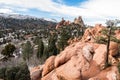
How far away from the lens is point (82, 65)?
48.9m

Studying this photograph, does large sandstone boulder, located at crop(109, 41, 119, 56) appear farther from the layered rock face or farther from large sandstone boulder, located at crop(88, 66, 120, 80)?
large sandstone boulder, located at crop(88, 66, 120, 80)

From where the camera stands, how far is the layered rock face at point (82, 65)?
4628 cm

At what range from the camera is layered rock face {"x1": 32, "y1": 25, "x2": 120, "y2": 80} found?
46.3m

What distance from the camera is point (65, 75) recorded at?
48.8 metres

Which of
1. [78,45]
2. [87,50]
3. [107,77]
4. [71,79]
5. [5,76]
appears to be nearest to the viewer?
[107,77]

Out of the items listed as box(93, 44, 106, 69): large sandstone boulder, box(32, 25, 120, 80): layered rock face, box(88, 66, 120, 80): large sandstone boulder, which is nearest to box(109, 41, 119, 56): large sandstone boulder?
box(32, 25, 120, 80): layered rock face

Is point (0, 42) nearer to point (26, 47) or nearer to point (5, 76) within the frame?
point (26, 47)

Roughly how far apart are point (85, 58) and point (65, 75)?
614 centimetres

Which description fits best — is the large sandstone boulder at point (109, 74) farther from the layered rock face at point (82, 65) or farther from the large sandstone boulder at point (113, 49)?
the large sandstone boulder at point (113, 49)

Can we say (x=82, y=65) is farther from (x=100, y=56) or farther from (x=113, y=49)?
(x=113, y=49)

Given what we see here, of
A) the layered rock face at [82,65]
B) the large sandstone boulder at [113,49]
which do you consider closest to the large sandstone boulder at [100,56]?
the layered rock face at [82,65]

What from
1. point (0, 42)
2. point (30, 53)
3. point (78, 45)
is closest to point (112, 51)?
point (78, 45)

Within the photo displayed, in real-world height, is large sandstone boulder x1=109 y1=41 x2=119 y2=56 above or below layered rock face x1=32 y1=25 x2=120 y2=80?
above

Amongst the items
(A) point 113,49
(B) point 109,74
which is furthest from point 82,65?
(A) point 113,49
